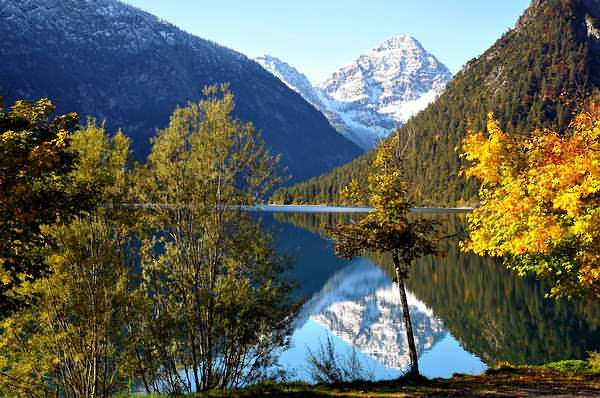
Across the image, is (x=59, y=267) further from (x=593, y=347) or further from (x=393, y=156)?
(x=593, y=347)

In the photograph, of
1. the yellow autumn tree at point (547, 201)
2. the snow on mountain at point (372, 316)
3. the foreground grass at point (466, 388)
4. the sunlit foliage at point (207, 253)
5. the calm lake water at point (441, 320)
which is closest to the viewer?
the yellow autumn tree at point (547, 201)

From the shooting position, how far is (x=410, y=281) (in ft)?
233

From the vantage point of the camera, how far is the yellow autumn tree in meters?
14.1

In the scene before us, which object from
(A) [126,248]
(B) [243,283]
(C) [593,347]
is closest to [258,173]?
(B) [243,283]

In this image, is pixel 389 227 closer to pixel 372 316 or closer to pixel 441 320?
pixel 441 320

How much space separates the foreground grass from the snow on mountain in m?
17.4

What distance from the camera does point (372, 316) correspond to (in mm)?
54094

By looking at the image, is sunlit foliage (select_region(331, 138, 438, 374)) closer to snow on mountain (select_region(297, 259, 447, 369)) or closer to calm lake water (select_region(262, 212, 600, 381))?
calm lake water (select_region(262, 212, 600, 381))

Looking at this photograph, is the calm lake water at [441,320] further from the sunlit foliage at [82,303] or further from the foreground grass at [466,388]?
the sunlit foliage at [82,303]

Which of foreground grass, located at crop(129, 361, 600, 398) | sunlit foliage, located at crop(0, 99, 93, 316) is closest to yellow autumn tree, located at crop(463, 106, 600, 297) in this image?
foreground grass, located at crop(129, 361, 600, 398)

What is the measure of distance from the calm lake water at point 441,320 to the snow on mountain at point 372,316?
97 mm

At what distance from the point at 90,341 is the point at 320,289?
4884cm

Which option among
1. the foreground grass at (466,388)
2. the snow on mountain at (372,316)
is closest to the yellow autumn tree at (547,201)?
the foreground grass at (466,388)

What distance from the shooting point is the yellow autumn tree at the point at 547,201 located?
46.1ft
